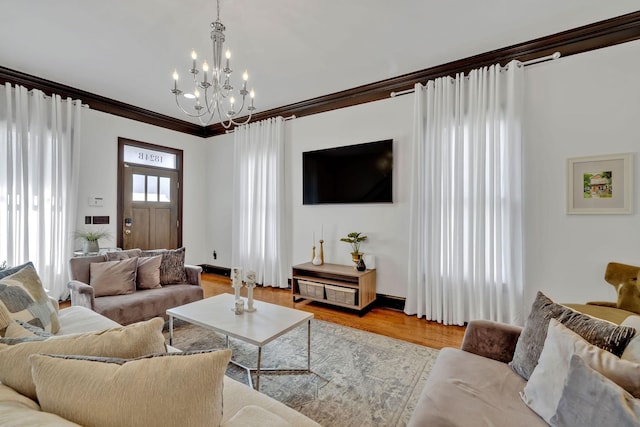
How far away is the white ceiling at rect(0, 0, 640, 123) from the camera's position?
2.34 meters

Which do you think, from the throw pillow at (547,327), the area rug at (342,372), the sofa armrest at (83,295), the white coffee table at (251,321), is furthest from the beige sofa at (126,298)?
the throw pillow at (547,327)

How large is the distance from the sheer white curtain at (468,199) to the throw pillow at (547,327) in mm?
1600

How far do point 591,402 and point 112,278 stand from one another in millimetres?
3471

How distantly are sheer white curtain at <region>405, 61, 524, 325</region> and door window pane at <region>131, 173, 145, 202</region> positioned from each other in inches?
165

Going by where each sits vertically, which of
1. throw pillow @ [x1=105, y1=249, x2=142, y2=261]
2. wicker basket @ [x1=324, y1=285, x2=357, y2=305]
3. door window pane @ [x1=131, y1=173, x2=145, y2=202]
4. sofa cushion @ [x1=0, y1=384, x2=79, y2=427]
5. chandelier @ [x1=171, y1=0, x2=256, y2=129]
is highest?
chandelier @ [x1=171, y1=0, x2=256, y2=129]

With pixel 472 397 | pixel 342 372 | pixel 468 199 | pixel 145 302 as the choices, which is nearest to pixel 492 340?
pixel 472 397

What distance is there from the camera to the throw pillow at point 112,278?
112 inches

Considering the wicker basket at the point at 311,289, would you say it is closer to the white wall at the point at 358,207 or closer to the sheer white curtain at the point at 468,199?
the white wall at the point at 358,207

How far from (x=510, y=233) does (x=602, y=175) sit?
0.88 m

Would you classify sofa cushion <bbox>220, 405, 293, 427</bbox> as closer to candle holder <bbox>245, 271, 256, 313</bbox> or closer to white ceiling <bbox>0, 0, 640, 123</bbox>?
candle holder <bbox>245, 271, 256, 313</bbox>

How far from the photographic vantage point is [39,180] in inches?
143

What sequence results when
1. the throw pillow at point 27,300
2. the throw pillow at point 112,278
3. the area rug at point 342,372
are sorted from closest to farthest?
1. the throw pillow at point 27,300
2. the area rug at point 342,372
3. the throw pillow at point 112,278

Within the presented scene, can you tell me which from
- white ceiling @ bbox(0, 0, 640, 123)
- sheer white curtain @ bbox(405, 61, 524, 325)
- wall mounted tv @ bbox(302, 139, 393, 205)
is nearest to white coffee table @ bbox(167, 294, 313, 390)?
sheer white curtain @ bbox(405, 61, 524, 325)

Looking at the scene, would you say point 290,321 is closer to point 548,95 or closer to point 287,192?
point 287,192
